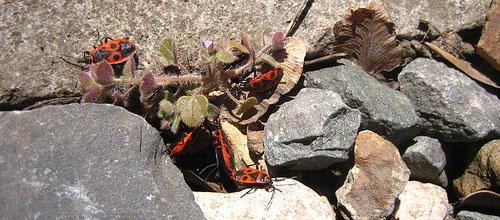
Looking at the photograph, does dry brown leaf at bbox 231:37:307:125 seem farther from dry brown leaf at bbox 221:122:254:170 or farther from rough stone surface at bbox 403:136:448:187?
rough stone surface at bbox 403:136:448:187

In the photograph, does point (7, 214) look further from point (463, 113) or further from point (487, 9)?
point (487, 9)

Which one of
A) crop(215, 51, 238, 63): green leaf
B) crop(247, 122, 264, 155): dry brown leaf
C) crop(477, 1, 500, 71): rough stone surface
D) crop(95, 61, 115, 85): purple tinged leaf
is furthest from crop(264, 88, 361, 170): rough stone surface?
crop(477, 1, 500, 71): rough stone surface

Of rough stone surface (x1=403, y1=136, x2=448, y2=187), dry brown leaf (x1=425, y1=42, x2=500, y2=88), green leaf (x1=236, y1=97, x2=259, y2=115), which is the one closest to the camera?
green leaf (x1=236, y1=97, x2=259, y2=115)


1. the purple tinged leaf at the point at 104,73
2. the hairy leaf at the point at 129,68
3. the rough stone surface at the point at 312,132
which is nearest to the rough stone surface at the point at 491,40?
the rough stone surface at the point at 312,132

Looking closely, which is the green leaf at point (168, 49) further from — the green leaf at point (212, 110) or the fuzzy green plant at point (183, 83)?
the green leaf at point (212, 110)

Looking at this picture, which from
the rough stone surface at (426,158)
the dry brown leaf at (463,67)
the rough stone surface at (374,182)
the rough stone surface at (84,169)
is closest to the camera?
the rough stone surface at (84,169)

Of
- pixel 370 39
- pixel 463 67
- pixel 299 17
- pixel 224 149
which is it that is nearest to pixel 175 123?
pixel 224 149

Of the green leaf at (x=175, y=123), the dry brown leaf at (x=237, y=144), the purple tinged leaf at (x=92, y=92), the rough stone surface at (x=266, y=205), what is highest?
the purple tinged leaf at (x=92, y=92)

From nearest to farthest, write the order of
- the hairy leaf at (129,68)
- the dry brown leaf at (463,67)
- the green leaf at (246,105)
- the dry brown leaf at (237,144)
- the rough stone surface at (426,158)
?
1. the hairy leaf at (129,68)
2. the green leaf at (246,105)
3. the dry brown leaf at (237,144)
4. the rough stone surface at (426,158)
5. the dry brown leaf at (463,67)
